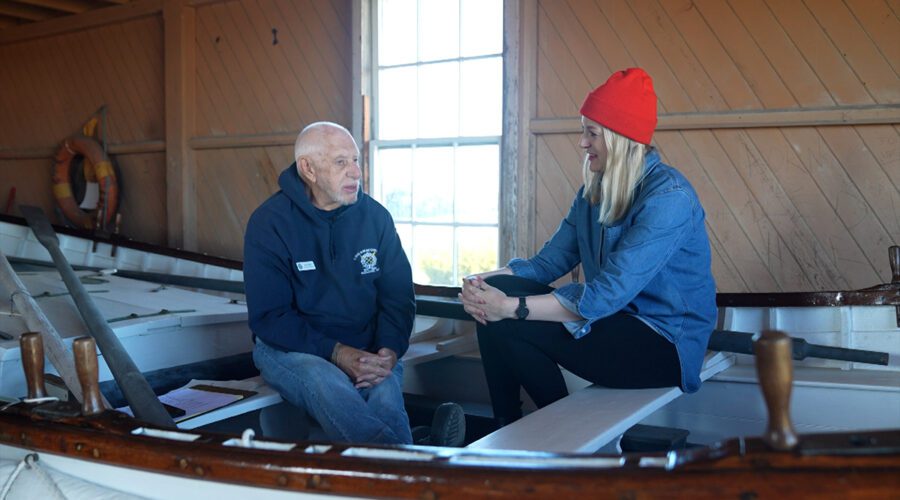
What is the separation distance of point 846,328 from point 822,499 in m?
1.97

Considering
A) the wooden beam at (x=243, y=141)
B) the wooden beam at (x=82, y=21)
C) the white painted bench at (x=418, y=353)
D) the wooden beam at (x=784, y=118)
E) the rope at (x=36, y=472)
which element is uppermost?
the wooden beam at (x=82, y=21)

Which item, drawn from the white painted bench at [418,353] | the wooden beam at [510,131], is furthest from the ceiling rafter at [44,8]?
the white painted bench at [418,353]

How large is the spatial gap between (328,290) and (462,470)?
4.08 feet

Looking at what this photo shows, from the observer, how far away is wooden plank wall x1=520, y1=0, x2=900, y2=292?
3.83m

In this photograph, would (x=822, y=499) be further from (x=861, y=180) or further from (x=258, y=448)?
(x=861, y=180)

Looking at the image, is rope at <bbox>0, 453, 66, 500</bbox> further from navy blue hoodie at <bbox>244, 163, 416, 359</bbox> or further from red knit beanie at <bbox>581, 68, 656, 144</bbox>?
red knit beanie at <bbox>581, 68, 656, 144</bbox>

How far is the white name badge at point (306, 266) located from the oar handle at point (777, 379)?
1532 mm

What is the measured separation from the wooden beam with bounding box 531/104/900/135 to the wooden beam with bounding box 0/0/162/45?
13.4 ft

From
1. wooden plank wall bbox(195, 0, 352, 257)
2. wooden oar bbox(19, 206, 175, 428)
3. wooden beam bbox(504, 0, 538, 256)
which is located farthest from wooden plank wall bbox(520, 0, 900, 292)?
wooden oar bbox(19, 206, 175, 428)

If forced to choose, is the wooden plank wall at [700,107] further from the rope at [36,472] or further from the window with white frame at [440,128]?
the rope at [36,472]

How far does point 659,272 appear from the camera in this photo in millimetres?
2205

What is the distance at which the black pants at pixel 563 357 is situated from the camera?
2.21 meters

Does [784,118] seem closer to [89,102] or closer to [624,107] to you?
[624,107]

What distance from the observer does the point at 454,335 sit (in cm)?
339
